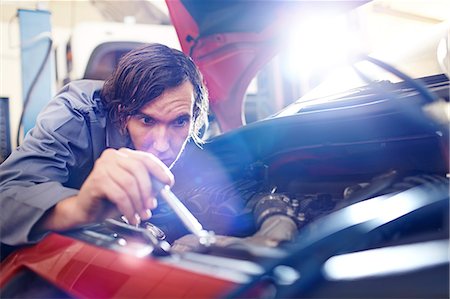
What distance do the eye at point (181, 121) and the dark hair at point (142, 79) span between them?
0.29 ft

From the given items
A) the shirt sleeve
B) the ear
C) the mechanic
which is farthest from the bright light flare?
the shirt sleeve

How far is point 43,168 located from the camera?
2.71 ft

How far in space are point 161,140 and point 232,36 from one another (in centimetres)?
60

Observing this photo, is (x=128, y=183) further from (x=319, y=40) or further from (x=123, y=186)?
(x=319, y=40)

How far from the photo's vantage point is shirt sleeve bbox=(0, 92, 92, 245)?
26.7 inches

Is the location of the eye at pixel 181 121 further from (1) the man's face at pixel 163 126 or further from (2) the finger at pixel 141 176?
(2) the finger at pixel 141 176

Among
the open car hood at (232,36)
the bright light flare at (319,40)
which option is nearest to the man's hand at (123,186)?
the bright light flare at (319,40)

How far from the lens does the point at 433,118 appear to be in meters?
0.70

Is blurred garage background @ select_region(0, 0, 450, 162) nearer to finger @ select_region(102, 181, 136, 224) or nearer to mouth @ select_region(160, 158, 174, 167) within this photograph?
mouth @ select_region(160, 158, 174, 167)

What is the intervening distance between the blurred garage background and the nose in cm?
56

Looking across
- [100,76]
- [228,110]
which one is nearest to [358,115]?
[228,110]

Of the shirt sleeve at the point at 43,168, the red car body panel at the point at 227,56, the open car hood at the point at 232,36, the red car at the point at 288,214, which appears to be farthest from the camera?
the red car body panel at the point at 227,56

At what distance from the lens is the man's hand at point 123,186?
579 mm

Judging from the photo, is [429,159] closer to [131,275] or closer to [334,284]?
[334,284]
